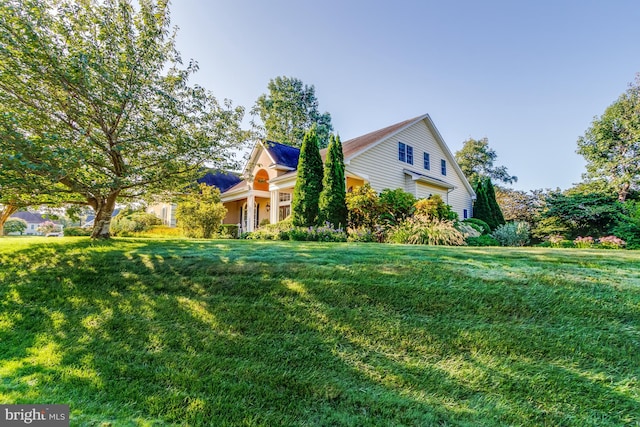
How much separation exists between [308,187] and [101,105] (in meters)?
7.41

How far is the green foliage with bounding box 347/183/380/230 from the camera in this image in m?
10.7

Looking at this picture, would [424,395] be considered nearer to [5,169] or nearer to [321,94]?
[5,169]

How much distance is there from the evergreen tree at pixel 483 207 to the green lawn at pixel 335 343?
52.8 feet

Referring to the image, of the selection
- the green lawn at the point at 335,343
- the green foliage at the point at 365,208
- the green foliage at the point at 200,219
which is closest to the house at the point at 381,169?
the green foliage at the point at 365,208

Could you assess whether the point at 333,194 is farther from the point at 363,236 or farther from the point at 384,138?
the point at 384,138

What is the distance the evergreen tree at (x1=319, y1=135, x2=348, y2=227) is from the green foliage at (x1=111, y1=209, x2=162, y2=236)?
1096 cm

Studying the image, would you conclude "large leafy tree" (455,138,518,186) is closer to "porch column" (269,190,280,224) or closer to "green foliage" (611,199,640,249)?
"green foliage" (611,199,640,249)

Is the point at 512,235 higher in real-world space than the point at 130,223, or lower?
lower

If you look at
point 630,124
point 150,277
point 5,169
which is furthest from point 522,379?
point 630,124

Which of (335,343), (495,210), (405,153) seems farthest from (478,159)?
(335,343)

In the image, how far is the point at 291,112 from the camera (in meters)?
29.5

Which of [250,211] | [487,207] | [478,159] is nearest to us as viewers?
[250,211]

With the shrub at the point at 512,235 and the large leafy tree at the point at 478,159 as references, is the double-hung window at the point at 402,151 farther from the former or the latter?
the large leafy tree at the point at 478,159

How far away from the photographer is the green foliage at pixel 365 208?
1072 cm
